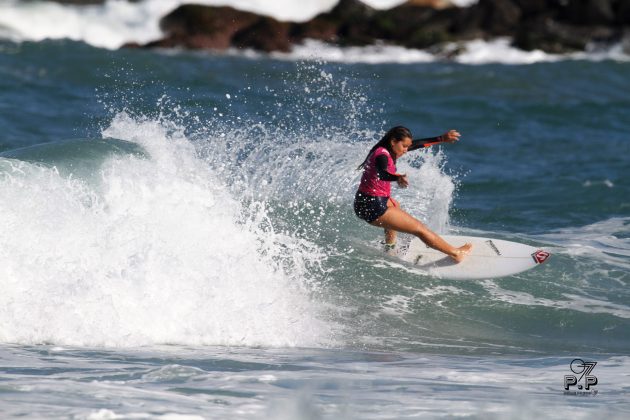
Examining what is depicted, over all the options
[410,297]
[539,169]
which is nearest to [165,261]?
[410,297]

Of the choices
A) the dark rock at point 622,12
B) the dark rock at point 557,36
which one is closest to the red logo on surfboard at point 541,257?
the dark rock at point 557,36

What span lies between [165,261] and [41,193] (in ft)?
4.07

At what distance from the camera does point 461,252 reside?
A: 30.6 feet

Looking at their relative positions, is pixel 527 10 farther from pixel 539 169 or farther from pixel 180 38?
→ pixel 539 169

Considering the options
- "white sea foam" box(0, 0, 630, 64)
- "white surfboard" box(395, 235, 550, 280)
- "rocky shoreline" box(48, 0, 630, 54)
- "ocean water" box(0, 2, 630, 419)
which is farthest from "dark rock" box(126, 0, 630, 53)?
"white surfboard" box(395, 235, 550, 280)

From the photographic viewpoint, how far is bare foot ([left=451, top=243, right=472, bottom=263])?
30.3ft

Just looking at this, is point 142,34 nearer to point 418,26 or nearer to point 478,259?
point 418,26

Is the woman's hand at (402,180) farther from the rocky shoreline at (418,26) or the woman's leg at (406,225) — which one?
the rocky shoreline at (418,26)

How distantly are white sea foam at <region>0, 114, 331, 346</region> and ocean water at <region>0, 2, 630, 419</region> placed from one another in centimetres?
2

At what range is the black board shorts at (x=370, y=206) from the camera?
8.90m

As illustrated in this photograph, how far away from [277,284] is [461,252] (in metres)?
1.94

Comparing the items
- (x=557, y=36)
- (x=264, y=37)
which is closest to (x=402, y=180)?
(x=264, y=37)

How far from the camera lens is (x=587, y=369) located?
6969 millimetres

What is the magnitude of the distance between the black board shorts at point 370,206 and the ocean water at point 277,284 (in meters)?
0.68
